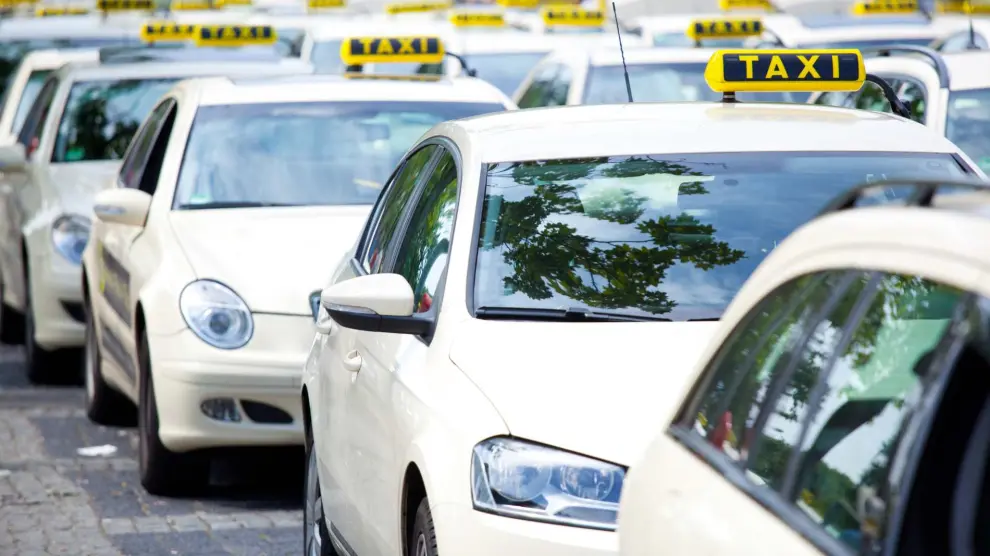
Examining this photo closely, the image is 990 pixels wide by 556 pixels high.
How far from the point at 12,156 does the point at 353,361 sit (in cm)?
626

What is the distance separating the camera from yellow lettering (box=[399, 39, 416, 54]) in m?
10.1

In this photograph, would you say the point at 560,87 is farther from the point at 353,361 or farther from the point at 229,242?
the point at 353,361

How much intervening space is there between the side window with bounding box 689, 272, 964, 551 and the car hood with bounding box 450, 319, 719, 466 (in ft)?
3.20

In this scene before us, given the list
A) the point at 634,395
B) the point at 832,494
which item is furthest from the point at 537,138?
the point at 832,494

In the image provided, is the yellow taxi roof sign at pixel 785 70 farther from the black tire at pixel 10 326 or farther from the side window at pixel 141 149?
the black tire at pixel 10 326

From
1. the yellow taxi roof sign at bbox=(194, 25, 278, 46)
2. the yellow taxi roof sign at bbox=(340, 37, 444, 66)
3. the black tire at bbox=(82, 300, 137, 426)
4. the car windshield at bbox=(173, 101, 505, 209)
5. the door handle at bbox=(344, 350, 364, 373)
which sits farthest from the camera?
the yellow taxi roof sign at bbox=(194, 25, 278, 46)

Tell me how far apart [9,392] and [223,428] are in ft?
12.6

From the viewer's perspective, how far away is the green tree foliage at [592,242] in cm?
466

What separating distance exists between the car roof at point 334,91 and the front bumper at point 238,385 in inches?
61.6

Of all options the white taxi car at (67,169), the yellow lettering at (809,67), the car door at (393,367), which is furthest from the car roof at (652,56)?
the car door at (393,367)

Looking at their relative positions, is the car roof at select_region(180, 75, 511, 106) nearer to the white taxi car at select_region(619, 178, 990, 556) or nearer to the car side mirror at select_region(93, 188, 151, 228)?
the car side mirror at select_region(93, 188, 151, 228)

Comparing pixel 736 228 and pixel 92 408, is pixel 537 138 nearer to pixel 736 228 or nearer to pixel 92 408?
pixel 736 228

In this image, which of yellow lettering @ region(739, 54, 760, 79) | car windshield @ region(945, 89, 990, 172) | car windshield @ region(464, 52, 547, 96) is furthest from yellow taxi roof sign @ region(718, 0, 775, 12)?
yellow lettering @ region(739, 54, 760, 79)

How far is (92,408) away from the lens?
9391 millimetres
